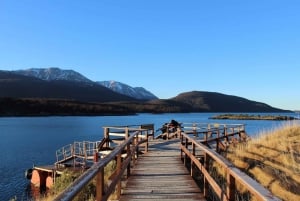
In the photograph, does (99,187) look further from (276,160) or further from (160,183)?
(276,160)

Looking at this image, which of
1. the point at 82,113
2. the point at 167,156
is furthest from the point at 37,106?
the point at 167,156

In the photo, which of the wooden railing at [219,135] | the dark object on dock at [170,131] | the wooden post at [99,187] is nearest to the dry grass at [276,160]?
the wooden railing at [219,135]

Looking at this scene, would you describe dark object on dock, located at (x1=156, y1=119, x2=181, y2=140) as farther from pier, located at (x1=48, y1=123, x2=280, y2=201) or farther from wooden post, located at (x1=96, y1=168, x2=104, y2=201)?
wooden post, located at (x1=96, y1=168, x2=104, y2=201)

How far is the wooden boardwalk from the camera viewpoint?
728 cm

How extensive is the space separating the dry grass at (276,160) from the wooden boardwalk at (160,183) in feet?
8.36

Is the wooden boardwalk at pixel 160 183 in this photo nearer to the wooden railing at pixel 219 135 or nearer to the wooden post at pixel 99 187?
the wooden post at pixel 99 187

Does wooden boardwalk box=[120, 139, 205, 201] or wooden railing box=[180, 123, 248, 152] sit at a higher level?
wooden railing box=[180, 123, 248, 152]

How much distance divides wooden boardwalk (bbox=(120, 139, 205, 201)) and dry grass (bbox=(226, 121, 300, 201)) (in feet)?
8.36

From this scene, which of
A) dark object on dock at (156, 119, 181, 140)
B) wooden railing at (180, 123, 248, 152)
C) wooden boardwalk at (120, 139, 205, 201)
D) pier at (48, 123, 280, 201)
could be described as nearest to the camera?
pier at (48, 123, 280, 201)

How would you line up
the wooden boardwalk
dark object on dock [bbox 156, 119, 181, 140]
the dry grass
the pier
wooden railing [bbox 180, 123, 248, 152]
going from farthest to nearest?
dark object on dock [bbox 156, 119, 181, 140], wooden railing [bbox 180, 123, 248, 152], the dry grass, the wooden boardwalk, the pier

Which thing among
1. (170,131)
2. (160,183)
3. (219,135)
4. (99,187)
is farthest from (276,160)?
(170,131)

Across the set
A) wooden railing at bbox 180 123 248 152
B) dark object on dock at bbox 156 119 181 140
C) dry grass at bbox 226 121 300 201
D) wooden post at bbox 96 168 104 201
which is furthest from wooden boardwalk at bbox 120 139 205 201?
dark object on dock at bbox 156 119 181 140

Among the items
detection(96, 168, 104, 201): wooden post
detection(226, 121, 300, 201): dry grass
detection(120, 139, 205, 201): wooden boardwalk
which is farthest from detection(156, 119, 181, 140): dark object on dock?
detection(96, 168, 104, 201): wooden post

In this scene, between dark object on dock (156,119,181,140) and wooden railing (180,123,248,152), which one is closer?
wooden railing (180,123,248,152)
